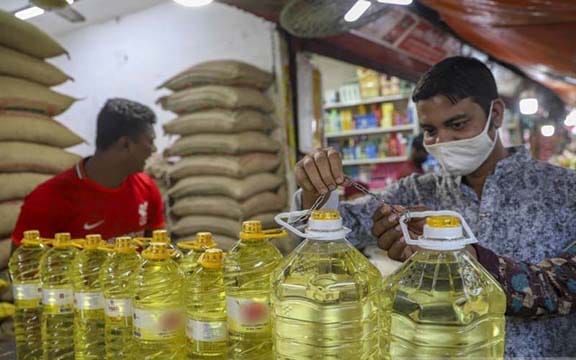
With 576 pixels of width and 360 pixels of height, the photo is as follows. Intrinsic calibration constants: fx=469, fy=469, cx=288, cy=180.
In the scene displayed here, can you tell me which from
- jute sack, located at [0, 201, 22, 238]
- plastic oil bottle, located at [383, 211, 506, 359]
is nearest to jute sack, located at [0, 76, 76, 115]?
jute sack, located at [0, 201, 22, 238]

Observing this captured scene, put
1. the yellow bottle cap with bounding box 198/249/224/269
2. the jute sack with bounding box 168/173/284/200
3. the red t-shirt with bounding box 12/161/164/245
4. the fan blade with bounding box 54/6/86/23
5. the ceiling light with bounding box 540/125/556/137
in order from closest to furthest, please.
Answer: the yellow bottle cap with bounding box 198/249/224/269, the red t-shirt with bounding box 12/161/164/245, the jute sack with bounding box 168/173/284/200, the fan blade with bounding box 54/6/86/23, the ceiling light with bounding box 540/125/556/137

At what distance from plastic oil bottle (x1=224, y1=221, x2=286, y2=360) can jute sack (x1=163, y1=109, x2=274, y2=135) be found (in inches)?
92.7

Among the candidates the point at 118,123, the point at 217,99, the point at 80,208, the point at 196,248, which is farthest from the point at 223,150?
the point at 196,248

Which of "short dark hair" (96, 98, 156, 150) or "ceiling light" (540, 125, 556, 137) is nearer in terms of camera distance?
"short dark hair" (96, 98, 156, 150)

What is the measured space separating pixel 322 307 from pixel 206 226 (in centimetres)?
265

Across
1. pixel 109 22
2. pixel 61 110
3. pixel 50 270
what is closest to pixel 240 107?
pixel 61 110

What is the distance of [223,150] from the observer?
11.1ft

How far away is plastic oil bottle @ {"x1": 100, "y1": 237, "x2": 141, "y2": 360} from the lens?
3.51 ft

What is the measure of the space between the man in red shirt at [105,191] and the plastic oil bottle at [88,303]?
1082 millimetres

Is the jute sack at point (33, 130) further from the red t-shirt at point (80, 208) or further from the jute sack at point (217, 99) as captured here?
the jute sack at point (217, 99)

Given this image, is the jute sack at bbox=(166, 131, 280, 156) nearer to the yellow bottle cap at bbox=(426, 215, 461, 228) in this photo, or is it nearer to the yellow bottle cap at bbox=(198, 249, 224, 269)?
the yellow bottle cap at bbox=(198, 249, 224, 269)

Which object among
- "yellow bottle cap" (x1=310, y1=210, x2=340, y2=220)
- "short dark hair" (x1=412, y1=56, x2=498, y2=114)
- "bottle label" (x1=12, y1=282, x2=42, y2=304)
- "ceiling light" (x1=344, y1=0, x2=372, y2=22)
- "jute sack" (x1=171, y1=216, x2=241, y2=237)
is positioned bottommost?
"jute sack" (x1=171, y1=216, x2=241, y2=237)

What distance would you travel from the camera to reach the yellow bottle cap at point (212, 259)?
3.35 feet

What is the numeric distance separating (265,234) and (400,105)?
5867 mm
